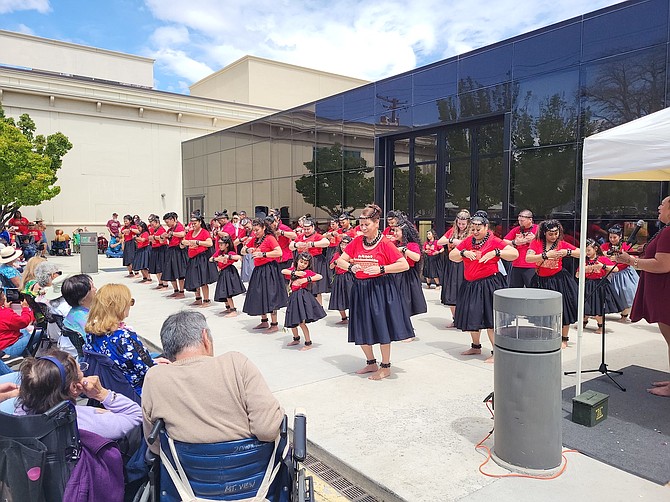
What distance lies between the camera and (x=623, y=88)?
28.3ft

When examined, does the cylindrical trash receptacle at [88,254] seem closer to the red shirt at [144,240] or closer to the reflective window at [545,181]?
the red shirt at [144,240]

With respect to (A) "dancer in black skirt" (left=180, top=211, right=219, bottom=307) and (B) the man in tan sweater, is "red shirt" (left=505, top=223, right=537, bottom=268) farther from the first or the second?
(B) the man in tan sweater

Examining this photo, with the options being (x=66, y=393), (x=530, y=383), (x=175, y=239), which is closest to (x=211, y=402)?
(x=66, y=393)

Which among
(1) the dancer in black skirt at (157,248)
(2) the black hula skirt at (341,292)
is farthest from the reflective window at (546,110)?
(1) the dancer in black skirt at (157,248)

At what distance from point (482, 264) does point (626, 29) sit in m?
5.85

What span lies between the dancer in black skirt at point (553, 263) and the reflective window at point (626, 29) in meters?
4.57

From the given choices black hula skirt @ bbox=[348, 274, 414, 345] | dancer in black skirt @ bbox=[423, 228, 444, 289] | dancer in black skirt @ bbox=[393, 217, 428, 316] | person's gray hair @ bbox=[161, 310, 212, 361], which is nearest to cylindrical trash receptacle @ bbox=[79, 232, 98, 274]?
dancer in black skirt @ bbox=[423, 228, 444, 289]

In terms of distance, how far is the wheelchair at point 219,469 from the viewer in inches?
84.1

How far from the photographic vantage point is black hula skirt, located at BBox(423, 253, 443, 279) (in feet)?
38.0

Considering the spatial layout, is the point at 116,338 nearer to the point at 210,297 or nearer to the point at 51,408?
the point at 51,408

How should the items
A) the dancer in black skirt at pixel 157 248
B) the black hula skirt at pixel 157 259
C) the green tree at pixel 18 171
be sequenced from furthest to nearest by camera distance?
the green tree at pixel 18 171 → the black hula skirt at pixel 157 259 → the dancer in black skirt at pixel 157 248

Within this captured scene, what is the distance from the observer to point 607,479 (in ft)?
10.5

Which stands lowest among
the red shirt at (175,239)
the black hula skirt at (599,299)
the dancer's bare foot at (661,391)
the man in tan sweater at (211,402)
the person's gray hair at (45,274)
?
the dancer's bare foot at (661,391)

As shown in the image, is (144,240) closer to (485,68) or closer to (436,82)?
(436,82)
